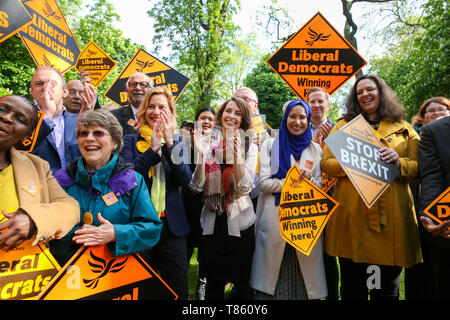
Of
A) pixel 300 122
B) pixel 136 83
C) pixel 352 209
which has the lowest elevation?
pixel 352 209

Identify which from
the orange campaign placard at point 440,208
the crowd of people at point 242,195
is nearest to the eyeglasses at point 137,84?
the crowd of people at point 242,195

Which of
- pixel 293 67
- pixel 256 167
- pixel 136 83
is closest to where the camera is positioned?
pixel 256 167

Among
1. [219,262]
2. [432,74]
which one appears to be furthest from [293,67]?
[432,74]

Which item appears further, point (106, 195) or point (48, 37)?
point (48, 37)

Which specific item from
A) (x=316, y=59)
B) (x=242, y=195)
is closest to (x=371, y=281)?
(x=242, y=195)

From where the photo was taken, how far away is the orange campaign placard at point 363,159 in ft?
7.51

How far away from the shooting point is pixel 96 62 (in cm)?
560

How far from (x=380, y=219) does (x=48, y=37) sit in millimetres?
4120

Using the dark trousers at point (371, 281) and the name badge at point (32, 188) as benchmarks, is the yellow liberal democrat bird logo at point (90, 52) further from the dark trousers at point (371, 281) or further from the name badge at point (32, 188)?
the dark trousers at point (371, 281)

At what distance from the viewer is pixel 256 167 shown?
296cm

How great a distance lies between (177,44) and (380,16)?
11.0m

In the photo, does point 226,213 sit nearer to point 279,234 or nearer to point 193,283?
point 279,234
